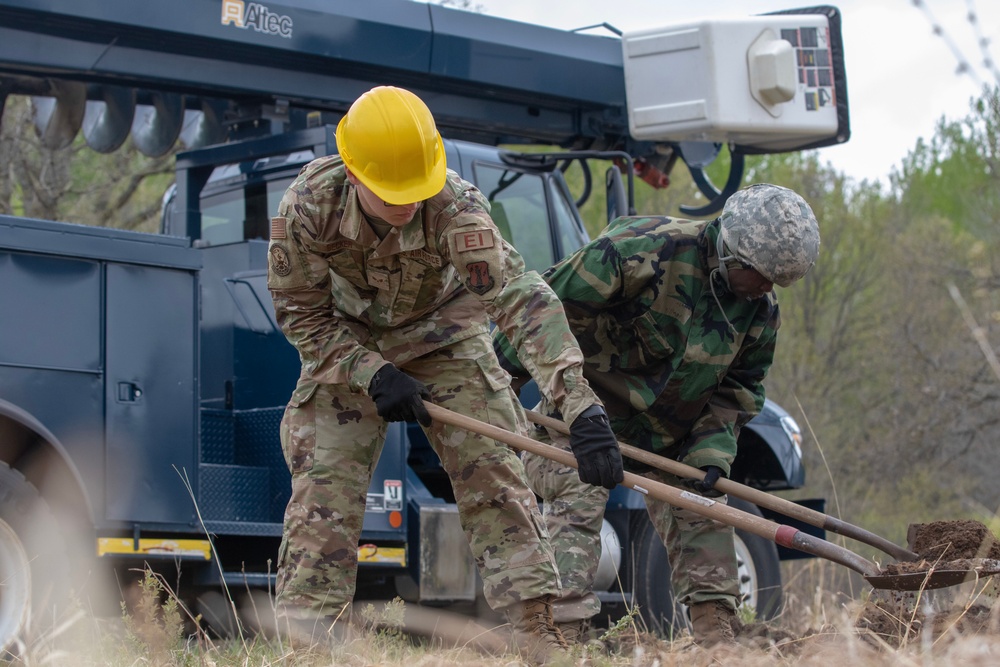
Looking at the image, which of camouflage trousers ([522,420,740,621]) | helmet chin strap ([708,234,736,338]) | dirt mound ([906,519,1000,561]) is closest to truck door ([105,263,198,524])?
camouflage trousers ([522,420,740,621])

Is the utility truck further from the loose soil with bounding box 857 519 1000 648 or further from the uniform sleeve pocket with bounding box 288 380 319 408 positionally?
the loose soil with bounding box 857 519 1000 648

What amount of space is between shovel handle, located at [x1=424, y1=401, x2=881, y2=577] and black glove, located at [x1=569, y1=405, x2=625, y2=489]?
0.42ft

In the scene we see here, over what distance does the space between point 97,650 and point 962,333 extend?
16688 mm

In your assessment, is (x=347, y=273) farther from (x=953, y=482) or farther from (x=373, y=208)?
(x=953, y=482)

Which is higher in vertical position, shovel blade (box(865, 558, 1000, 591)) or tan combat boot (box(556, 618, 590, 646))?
shovel blade (box(865, 558, 1000, 591))

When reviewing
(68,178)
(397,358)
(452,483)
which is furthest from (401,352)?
(68,178)

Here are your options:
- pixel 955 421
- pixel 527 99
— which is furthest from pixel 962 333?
pixel 527 99

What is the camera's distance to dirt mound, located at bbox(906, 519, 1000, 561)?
4.21m

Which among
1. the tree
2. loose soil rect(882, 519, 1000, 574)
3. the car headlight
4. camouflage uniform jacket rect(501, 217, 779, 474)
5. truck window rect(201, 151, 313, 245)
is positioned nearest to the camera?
loose soil rect(882, 519, 1000, 574)

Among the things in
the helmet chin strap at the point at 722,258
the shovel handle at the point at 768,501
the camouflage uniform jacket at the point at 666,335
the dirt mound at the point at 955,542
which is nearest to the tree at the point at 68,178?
the camouflage uniform jacket at the point at 666,335

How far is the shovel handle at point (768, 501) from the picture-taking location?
444 centimetres

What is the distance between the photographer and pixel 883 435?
18141 mm

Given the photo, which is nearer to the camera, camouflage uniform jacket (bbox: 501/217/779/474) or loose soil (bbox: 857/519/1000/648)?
loose soil (bbox: 857/519/1000/648)

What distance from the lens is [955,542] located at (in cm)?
434
